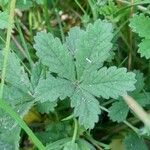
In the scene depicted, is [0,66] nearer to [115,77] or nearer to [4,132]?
[4,132]

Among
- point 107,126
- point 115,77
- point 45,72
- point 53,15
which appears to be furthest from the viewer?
point 53,15

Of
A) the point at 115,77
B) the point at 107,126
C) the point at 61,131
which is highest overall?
the point at 115,77

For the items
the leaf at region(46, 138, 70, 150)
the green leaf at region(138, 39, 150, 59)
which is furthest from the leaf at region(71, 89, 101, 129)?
the green leaf at region(138, 39, 150, 59)

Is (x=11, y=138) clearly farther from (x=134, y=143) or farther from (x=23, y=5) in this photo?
(x=23, y=5)

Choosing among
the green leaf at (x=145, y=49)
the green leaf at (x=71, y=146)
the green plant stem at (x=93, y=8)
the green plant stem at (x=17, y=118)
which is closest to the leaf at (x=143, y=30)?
the green leaf at (x=145, y=49)

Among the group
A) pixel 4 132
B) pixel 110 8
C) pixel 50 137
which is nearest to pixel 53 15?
pixel 110 8
